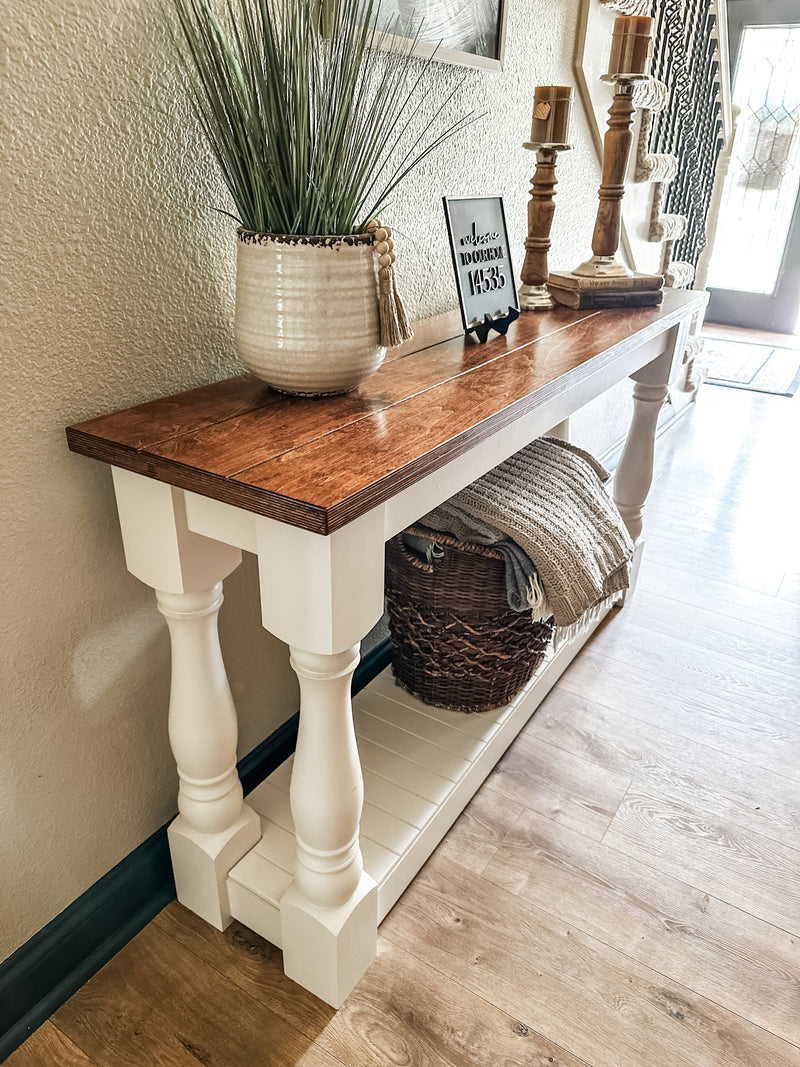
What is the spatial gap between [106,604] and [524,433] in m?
0.65

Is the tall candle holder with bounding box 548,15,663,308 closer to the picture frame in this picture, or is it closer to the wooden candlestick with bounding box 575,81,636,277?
the wooden candlestick with bounding box 575,81,636,277

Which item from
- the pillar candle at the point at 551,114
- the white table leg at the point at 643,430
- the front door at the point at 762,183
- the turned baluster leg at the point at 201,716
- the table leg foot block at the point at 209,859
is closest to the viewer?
the turned baluster leg at the point at 201,716

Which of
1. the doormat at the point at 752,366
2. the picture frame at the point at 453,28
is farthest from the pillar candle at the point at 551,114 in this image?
the doormat at the point at 752,366

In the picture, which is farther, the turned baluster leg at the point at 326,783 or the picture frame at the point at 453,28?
the picture frame at the point at 453,28

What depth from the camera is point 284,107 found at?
0.89 meters

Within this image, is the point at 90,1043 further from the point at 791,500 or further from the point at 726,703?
the point at 791,500

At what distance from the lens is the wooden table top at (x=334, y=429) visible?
80 centimetres

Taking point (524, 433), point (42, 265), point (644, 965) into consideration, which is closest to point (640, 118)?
point (524, 433)

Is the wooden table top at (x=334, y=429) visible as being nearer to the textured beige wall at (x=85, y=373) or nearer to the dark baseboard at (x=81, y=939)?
the textured beige wall at (x=85, y=373)

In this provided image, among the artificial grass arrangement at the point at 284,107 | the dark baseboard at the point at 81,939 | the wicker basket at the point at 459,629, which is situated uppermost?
the artificial grass arrangement at the point at 284,107

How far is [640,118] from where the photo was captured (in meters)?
2.38

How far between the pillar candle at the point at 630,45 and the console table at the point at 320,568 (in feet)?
1.65

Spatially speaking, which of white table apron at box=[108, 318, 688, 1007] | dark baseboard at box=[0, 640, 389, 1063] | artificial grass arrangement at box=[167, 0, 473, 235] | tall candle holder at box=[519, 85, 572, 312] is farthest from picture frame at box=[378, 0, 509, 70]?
dark baseboard at box=[0, 640, 389, 1063]

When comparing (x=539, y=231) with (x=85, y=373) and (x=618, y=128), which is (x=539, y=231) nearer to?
(x=618, y=128)
